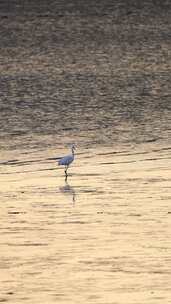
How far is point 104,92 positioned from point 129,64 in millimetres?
3223

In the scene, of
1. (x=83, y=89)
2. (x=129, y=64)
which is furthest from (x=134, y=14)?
(x=83, y=89)

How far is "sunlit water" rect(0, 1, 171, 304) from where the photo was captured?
13477 mm

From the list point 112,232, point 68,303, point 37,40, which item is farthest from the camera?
point 37,40

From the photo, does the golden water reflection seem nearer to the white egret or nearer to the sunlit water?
the sunlit water

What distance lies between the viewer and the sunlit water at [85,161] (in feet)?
44.2

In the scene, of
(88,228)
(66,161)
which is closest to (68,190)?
(66,161)

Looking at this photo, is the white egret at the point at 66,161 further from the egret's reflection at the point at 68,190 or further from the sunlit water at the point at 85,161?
the egret's reflection at the point at 68,190

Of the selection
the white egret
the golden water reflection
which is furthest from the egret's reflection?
the white egret

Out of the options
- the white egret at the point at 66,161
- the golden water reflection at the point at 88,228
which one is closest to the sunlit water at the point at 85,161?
the golden water reflection at the point at 88,228

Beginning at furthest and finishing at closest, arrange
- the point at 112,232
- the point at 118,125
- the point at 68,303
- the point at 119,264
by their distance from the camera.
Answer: the point at 118,125 < the point at 112,232 < the point at 119,264 < the point at 68,303

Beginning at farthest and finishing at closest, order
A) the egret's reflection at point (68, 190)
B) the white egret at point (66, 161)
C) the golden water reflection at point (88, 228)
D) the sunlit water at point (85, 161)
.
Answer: the white egret at point (66, 161), the egret's reflection at point (68, 190), the sunlit water at point (85, 161), the golden water reflection at point (88, 228)

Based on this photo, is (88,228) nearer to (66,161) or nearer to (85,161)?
(66,161)

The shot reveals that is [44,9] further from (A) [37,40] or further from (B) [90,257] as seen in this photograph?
(B) [90,257]

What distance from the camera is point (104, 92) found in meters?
28.2
